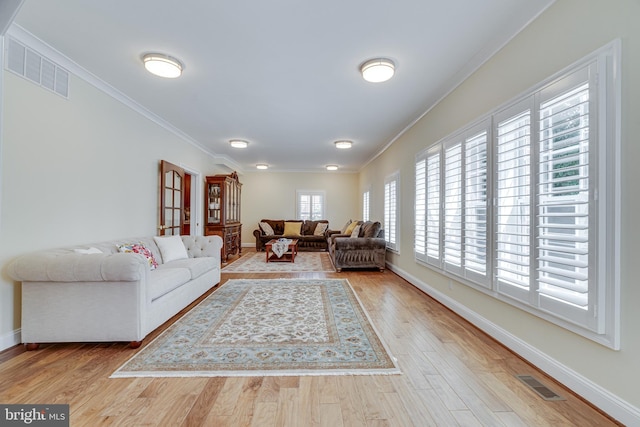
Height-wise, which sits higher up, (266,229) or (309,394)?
(266,229)

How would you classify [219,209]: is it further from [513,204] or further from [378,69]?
[513,204]

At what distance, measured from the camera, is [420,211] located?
4.39 metres

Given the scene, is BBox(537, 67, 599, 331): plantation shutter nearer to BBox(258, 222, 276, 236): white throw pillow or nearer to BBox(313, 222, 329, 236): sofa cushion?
BBox(313, 222, 329, 236): sofa cushion

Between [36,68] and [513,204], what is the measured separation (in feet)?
14.3

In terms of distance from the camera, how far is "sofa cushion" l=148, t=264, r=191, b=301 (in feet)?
8.97

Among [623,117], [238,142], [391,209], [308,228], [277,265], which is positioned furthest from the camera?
[308,228]

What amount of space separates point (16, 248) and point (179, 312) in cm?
155

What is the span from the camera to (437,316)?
3225 millimetres

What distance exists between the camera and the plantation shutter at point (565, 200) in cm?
176

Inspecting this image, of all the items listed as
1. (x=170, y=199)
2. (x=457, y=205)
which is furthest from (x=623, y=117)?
(x=170, y=199)

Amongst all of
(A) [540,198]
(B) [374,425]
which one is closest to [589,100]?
(A) [540,198]

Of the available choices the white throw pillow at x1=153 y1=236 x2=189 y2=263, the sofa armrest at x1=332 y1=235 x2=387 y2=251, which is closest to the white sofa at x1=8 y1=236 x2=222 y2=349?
the white throw pillow at x1=153 y1=236 x2=189 y2=263

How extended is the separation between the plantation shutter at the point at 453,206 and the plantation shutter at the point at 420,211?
0.61 meters

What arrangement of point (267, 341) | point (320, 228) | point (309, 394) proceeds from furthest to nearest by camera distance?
1. point (320, 228)
2. point (267, 341)
3. point (309, 394)
